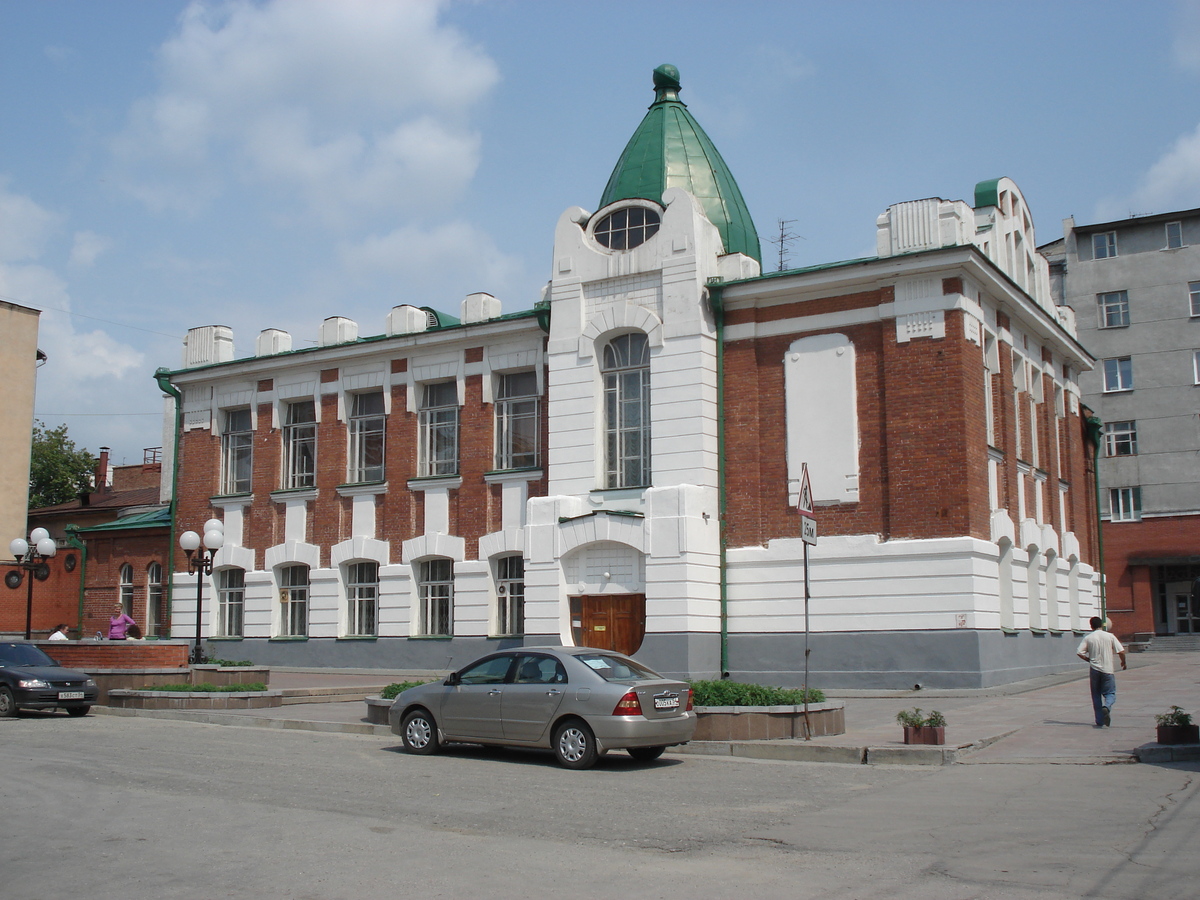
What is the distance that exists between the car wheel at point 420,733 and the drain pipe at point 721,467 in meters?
10.7

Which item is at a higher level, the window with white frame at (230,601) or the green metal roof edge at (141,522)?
the green metal roof edge at (141,522)

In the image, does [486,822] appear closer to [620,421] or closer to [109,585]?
[620,421]

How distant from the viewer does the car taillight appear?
509 inches

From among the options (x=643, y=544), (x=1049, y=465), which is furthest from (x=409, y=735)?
(x=1049, y=465)

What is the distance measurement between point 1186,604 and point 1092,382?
9.79m

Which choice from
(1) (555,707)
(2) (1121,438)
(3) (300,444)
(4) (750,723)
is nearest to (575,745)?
(1) (555,707)

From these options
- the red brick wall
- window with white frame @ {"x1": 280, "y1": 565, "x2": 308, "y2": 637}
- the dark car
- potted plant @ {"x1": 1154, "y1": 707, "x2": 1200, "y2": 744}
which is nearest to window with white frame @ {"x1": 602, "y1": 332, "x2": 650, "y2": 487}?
the red brick wall

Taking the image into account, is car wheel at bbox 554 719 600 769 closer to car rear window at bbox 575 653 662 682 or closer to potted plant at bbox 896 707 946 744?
car rear window at bbox 575 653 662 682

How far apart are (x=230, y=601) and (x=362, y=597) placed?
4.65 m

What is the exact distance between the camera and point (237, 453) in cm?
3272

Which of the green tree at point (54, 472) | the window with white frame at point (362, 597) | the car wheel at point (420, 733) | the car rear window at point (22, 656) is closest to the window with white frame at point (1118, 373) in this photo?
the window with white frame at point (362, 597)

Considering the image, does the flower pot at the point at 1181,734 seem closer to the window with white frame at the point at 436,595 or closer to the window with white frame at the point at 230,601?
the window with white frame at the point at 436,595

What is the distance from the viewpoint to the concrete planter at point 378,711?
1691cm

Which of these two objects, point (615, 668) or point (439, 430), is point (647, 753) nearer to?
point (615, 668)
